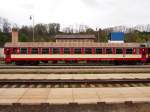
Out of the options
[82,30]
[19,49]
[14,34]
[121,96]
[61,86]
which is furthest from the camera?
[82,30]

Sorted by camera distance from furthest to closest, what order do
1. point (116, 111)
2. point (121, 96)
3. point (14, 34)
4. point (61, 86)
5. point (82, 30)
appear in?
point (82, 30)
point (14, 34)
point (61, 86)
point (121, 96)
point (116, 111)

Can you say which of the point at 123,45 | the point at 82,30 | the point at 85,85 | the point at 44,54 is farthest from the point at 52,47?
the point at 82,30

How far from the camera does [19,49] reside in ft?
121

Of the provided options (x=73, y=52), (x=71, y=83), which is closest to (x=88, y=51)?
(x=73, y=52)

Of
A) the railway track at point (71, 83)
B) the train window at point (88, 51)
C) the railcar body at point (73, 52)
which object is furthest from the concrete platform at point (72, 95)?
the train window at point (88, 51)

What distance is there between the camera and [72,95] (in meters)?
14.4

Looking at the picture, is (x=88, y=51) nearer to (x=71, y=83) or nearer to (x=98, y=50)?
(x=98, y=50)

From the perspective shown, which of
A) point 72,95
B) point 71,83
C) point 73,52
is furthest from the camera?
point 73,52

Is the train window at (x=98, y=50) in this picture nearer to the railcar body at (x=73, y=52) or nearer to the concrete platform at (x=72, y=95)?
the railcar body at (x=73, y=52)

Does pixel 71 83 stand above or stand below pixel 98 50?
below

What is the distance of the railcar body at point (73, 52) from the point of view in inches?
1457

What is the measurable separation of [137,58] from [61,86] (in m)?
22.6

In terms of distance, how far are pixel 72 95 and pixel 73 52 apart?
23232 mm

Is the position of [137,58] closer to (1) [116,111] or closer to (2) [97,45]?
(2) [97,45]
